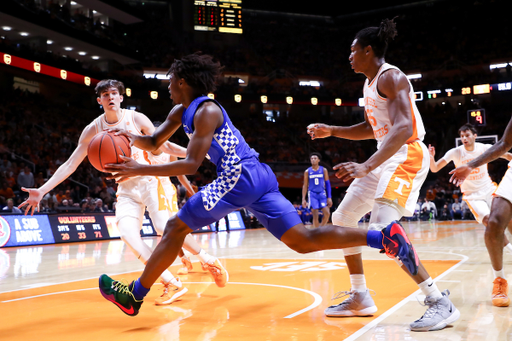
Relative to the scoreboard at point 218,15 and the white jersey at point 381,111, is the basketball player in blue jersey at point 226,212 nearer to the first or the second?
the white jersey at point 381,111

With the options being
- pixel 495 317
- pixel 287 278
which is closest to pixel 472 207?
pixel 287 278

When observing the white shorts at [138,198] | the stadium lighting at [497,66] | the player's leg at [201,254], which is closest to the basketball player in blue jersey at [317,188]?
the player's leg at [201,254]

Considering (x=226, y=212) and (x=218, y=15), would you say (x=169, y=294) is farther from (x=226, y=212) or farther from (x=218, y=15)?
(x=218, y=15)

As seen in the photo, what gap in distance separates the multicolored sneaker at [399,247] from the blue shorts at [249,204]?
1.90ft

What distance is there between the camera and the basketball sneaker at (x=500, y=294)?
3.64 meters

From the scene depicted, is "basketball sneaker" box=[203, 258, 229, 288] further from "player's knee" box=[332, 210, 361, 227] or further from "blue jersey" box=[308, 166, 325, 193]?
"blue jersey" box=[308, 166, 325, 193]

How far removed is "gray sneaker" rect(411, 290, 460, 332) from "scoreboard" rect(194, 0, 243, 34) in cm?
2860

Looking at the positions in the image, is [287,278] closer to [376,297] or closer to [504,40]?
[376,297]

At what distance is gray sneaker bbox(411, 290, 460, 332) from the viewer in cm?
302

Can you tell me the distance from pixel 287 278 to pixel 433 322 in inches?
101

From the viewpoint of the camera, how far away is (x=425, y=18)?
35219 mm

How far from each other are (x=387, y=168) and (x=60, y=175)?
284 cm

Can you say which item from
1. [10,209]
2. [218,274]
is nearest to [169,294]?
[218,274]

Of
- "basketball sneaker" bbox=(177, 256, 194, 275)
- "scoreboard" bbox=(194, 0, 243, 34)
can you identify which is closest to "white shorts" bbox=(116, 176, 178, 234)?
"basketball sneaker" bbox=(177, 256, 194, 275)
